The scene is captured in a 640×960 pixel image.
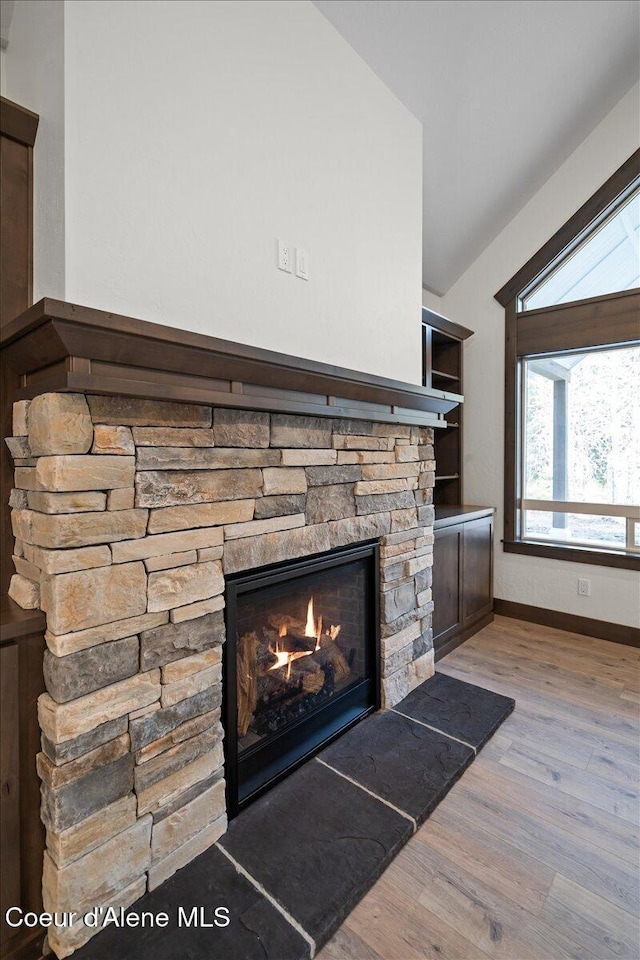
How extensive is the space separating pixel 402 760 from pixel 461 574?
1.48m

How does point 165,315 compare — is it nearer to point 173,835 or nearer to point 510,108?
point 173,835

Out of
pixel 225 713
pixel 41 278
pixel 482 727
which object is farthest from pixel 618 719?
pixel 41 278

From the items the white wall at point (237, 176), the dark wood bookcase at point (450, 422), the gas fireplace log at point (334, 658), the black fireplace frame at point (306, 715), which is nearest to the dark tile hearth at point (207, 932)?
the black fireplace frame at point (306, 715)

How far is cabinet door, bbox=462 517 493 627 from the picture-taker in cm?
321

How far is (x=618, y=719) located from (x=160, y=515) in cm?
240

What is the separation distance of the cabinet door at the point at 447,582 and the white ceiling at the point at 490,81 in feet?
6.88

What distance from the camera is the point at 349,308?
2.01 metres

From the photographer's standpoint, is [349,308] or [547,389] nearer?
[349,308]

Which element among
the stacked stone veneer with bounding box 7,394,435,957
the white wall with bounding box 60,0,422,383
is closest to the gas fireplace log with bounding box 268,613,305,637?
the stacked stone veneer with bounding box 7,394,435,957

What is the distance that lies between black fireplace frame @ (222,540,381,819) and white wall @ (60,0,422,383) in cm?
81

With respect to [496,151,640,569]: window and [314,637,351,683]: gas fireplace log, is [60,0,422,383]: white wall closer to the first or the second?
[314,637,351,683]: gas fireplace log

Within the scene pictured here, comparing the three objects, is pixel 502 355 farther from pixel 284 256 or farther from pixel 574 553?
pixel 284 256

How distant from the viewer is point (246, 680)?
172 cm

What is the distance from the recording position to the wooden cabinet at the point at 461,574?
290cm
